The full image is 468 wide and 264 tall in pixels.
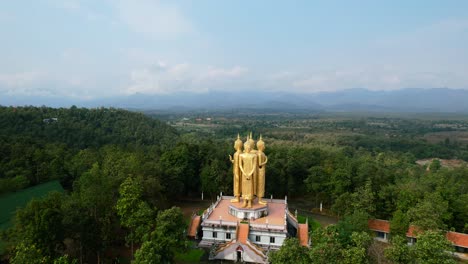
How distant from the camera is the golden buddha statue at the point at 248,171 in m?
20.0

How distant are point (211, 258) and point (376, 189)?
46.2 ft

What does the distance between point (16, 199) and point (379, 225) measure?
2300 cm

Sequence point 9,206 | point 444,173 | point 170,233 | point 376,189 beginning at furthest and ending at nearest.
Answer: point 444,173 < point 376,189 < point 9,206 < point 170,233

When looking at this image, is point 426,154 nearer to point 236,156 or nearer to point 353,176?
point 353,176

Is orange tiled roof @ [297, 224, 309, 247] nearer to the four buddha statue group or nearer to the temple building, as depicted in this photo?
the temple building

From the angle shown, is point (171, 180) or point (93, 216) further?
point (171, 180)

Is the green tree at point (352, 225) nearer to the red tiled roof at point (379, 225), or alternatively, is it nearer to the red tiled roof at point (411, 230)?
the red tiled roof at point (411, 230)

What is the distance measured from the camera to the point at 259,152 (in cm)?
2056

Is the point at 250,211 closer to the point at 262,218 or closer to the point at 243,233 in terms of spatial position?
the point at 262,218

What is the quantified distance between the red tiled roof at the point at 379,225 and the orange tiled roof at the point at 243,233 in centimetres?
836

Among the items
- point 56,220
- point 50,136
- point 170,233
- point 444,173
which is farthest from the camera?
point 50,136

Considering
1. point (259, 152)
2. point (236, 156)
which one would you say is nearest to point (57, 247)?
point (236, 156)

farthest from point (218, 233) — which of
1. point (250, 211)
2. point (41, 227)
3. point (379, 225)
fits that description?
point (379, 225)

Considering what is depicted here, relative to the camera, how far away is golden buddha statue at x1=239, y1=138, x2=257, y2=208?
1997cm
